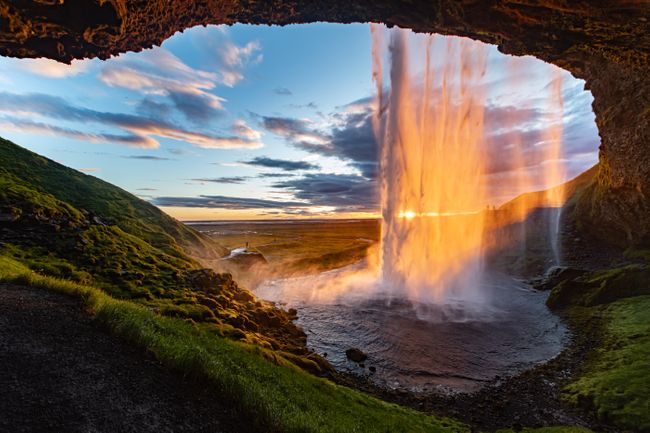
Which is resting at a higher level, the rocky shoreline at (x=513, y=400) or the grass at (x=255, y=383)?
the grass at (x=255, y=383)

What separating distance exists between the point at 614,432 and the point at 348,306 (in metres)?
24.6

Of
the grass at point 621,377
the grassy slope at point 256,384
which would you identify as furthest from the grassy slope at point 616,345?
the grassy slope at point 256,384

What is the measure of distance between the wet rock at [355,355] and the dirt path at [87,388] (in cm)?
1671

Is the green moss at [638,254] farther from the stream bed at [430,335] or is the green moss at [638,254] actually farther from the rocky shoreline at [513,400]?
the rocky shoreline at [513,400]

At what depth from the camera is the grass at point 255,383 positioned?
27.2 feet

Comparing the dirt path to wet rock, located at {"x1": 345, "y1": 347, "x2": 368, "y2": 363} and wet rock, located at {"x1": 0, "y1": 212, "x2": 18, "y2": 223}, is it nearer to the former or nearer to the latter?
wet rock, located at {"x1": 345, "y1": 347, "x2": 368, "y2": 363}

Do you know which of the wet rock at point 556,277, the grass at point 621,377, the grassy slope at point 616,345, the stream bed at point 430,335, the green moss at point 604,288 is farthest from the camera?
the wet rock at point 556,277

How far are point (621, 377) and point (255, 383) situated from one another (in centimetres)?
2110

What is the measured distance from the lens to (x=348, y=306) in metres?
35.8

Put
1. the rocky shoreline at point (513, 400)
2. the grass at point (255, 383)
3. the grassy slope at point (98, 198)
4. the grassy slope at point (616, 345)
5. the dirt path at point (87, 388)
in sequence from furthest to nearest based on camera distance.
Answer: the grassy slope at point (98, 198) → the rocky shoreline at point (513, 400) → the grassy slope at point (616, 345) → the grass at point (255, 383) → the dirt path at point (87, 388)

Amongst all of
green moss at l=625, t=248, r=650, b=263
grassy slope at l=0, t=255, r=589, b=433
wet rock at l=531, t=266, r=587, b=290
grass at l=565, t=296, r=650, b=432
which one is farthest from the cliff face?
green moss at l=625, t=248, r=650, b=263

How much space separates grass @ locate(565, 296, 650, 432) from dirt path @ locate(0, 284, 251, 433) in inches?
734

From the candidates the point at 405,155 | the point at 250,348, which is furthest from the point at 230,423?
the point at 405,155

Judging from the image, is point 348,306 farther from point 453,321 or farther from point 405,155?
point 405,155
